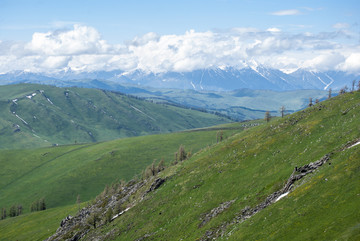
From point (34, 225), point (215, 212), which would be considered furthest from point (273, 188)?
point (34, 225)

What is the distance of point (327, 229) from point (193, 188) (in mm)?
54915

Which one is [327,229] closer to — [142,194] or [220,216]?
[220,216]

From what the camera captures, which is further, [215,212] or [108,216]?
[108,216]

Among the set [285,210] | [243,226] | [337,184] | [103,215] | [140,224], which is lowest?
[103,215]

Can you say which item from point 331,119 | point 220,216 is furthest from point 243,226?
point 331,119

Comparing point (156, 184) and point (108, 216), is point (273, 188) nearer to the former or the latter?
point (156, 184)

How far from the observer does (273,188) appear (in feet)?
224

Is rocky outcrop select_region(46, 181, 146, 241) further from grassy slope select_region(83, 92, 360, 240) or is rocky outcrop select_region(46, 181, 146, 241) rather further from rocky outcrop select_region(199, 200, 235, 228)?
rocky outcrop select_region(199, 200, 235, 228)

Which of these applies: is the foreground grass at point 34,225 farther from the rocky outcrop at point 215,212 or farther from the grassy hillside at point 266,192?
the rocky outcrop at point 215,212

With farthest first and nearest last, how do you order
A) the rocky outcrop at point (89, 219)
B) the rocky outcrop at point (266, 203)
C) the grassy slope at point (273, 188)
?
the rocky outcrop at point (89, 219) < the rocky outcrop at point (266, 203) < the grassy slope at point (273, 188)

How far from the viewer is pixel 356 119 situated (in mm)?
83500

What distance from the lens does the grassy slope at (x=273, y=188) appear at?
48.1 m

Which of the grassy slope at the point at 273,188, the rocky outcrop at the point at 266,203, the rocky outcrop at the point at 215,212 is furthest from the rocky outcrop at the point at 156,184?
the rocky outcrop at the point at 266,203

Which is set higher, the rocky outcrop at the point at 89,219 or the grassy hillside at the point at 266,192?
the grassy hillside at the point at 266,192
